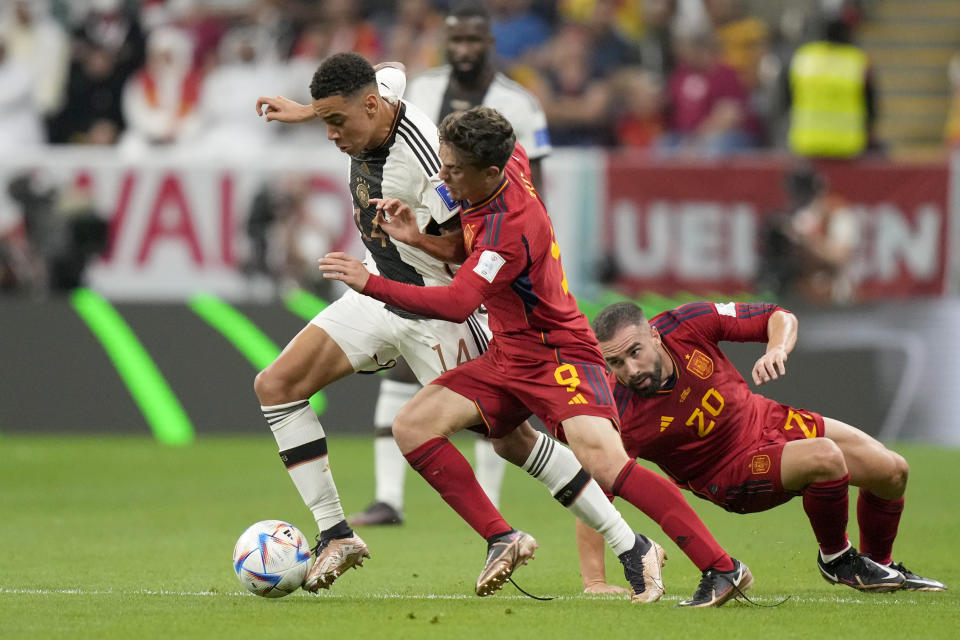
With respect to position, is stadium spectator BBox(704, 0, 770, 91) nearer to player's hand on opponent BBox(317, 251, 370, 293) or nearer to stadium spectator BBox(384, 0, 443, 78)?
stadium spectator BBox(384, 0, 443, 78)

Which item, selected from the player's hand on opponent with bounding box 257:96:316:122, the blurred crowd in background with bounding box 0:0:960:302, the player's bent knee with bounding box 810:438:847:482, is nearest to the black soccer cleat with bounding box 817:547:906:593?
the player's bent knee with bounding box 810:438:847:482

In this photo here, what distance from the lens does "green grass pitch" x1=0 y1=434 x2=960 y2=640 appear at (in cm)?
554

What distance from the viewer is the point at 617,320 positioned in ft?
20.8

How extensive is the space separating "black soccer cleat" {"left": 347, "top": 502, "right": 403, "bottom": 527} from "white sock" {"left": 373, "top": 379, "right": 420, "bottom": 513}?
39mm

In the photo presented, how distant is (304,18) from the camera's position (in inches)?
727

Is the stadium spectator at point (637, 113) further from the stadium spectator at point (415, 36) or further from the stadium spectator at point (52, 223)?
the stadium spectator at point (52, 223)

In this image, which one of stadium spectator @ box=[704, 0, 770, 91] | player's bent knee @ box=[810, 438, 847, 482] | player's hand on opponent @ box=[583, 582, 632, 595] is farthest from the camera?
stadium spectator @ box=[704, 0, 770, 91]

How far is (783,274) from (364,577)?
869 centimetres

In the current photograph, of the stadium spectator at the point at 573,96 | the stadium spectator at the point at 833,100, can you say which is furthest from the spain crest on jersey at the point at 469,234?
the stadium spectator at the point at 573,96

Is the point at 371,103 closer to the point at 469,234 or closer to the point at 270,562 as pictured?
the point at 469,234

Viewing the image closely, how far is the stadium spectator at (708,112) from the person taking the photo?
1667cm

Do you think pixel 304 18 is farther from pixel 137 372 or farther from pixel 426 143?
pixel 426 143

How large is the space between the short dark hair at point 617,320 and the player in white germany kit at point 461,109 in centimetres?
263

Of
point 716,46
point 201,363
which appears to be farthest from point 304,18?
point 201,363
